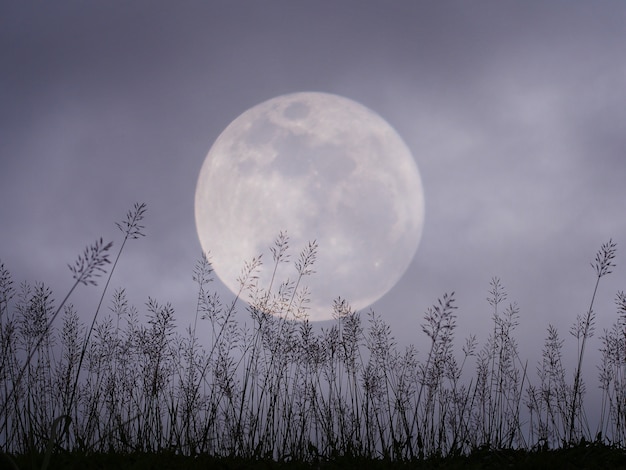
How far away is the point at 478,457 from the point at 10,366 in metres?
5.10

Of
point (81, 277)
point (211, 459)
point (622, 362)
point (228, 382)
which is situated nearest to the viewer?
point (81, 277)

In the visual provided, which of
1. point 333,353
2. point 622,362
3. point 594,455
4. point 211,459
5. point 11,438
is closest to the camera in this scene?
point 211,459

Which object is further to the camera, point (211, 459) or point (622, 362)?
point (622, 362)

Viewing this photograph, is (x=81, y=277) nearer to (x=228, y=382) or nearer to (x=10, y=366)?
(x=228, y=382)

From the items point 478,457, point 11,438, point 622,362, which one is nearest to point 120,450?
point 11,438

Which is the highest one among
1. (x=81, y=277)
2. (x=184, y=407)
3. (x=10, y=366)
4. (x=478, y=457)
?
(x=81, y=277)

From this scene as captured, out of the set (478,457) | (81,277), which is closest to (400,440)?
(478,457)

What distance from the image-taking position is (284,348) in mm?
5746

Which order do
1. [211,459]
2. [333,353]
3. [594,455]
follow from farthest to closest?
[333,353], [594,455], [211,459]

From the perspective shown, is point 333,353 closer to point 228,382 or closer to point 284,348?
point 284,348

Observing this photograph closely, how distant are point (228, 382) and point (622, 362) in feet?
17.0

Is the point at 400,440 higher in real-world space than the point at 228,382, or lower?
lower

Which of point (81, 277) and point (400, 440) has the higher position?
point (81, 277)

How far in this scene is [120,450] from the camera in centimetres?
396
